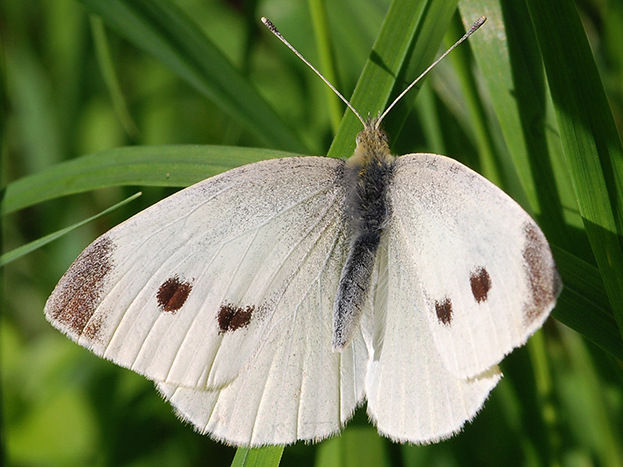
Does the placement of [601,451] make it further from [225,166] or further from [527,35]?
[225,166]

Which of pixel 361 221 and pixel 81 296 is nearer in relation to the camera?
pixel 81 296

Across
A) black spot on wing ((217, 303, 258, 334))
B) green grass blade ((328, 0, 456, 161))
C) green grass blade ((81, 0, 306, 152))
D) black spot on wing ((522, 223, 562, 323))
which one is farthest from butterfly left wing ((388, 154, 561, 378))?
green grass blade ((81, 0, 306, 152))

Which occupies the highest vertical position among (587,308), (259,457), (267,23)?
(267,23)

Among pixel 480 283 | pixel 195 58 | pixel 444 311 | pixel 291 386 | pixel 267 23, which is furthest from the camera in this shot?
pixel 195 58

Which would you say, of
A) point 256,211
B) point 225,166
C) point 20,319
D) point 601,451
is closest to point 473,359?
point 256,211

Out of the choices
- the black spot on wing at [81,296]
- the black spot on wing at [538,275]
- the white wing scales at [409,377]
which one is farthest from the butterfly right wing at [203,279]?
the black spot on wing at [538,275]

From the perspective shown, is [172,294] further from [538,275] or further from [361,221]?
[538,275]

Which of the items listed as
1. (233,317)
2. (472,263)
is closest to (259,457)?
(233,317)

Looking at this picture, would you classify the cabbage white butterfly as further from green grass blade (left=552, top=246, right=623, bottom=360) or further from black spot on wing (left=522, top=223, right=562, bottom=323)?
green grass blade (left=552, top=246, right=623, bottom=360)
